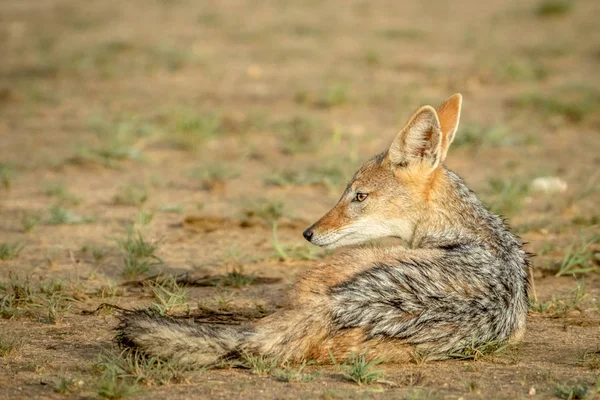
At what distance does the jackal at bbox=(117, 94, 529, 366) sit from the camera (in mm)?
4629

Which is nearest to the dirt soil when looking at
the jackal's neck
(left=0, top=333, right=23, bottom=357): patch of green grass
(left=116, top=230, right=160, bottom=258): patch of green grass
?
(left=0, top=333, right=23, bottom=357): patch of green grass

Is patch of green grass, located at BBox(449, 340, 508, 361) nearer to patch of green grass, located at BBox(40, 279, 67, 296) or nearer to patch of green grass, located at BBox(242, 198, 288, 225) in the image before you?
patch of green grass, located at BBox(40, 279, 67, 296)

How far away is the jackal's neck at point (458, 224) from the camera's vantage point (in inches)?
225

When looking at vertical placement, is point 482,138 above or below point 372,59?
below

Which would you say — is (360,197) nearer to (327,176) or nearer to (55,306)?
(55,306)

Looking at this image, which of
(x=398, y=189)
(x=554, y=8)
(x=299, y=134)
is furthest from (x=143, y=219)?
(x=554, y=8)

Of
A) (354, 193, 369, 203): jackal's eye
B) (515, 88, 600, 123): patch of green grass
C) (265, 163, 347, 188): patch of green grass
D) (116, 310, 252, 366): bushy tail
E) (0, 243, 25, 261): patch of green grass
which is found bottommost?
(0, 243, 25, 261): patch of green grass

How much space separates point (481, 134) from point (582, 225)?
2994 mm

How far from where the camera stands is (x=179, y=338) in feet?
14.8

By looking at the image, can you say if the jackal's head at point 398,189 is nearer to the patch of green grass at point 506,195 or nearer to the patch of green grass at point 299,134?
the patch of green grass at point 506,195

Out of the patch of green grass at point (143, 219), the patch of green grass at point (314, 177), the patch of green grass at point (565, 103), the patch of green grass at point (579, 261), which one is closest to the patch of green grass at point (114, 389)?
the patch of green grass at point (143, 219)

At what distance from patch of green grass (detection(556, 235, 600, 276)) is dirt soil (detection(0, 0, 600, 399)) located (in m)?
0.03

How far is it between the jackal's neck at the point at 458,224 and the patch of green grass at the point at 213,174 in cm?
379

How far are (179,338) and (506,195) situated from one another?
4.90 meters
